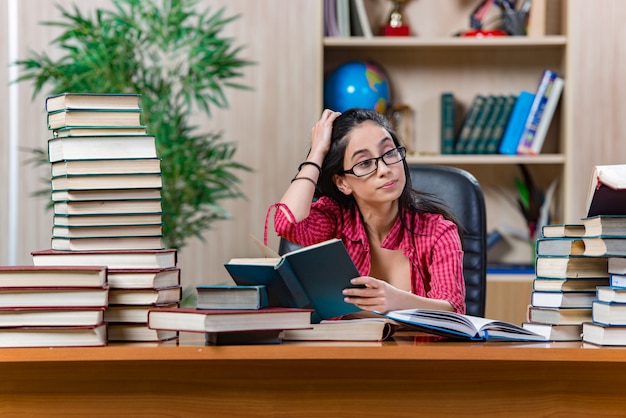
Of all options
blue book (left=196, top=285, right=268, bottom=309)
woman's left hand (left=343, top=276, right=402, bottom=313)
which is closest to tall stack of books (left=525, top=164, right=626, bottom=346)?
woman's left hand (left=343, top=276, right=402, bottom=313)

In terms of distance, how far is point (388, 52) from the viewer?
358cm

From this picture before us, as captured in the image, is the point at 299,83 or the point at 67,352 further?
the point at 299,83

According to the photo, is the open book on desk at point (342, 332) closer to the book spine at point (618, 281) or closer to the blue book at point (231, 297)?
the blue book at point (231, 297)

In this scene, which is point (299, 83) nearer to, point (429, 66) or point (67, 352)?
point (429, 66)

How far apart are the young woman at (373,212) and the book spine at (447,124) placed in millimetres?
1596

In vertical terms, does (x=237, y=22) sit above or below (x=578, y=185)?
above

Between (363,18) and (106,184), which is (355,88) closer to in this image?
(363,18)

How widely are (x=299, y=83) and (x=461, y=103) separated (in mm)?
676

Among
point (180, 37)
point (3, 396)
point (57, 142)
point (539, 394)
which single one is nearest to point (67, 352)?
point (3, 396)

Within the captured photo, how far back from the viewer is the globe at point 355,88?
3.38m

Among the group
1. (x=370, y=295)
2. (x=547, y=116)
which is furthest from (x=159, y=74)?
(x=370, y=295)

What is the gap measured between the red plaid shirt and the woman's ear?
75 mm

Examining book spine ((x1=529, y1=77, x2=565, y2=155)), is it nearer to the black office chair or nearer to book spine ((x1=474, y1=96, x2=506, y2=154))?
book spine ((x1=474, y1=96, x2=506, y2=154))

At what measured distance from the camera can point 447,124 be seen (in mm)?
3447
